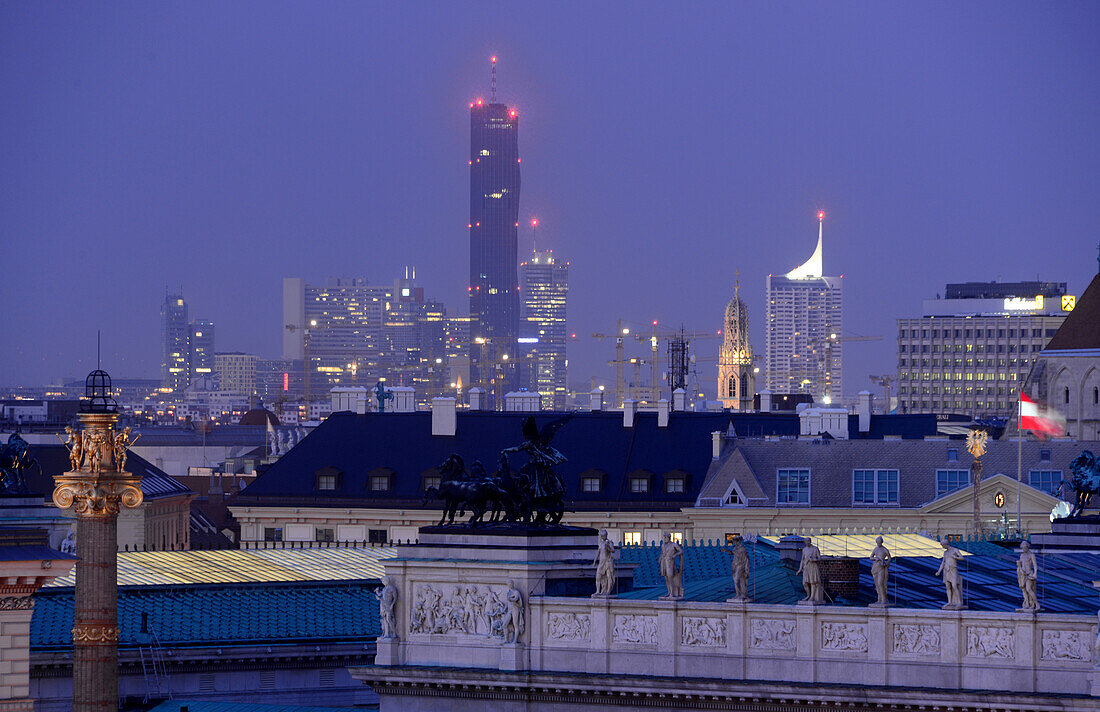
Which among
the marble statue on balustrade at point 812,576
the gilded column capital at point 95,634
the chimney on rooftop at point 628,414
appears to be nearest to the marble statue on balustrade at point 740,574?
the marble statue on balustrade at point 812,576

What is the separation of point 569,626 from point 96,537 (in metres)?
12.8

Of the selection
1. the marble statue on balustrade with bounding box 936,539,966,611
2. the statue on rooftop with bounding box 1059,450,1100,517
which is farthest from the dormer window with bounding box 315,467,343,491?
the marble statue on balustrade with bounding box 936,539,966,611

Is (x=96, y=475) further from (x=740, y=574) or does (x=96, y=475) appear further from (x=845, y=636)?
(x=845, y=636)

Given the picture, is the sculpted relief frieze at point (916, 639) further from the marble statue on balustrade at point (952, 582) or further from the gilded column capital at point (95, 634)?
the gilded column capital at point (95, 634)

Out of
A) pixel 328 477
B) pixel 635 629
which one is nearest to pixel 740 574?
pixel 635 629

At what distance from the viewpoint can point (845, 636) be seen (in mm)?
66812

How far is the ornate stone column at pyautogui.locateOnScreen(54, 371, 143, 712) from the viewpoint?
6619 cm

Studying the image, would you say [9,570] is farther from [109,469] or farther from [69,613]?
[69,613]

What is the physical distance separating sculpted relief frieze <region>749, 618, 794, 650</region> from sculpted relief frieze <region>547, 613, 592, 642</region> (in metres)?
4.74

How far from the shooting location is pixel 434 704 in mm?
71062

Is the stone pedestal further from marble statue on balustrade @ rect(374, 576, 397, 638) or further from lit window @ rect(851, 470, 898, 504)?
lit window @ rect(851, 470, 898, 504)

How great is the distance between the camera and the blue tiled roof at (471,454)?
145125mm

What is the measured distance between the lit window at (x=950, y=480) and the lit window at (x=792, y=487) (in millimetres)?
6836

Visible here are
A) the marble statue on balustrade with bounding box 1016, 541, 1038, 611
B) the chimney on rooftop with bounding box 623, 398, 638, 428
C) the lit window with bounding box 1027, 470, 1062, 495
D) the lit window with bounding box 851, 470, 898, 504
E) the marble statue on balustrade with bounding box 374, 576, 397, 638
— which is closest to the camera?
the marble statue on balustrade with bounding box 1016, 541, 1038, 611
